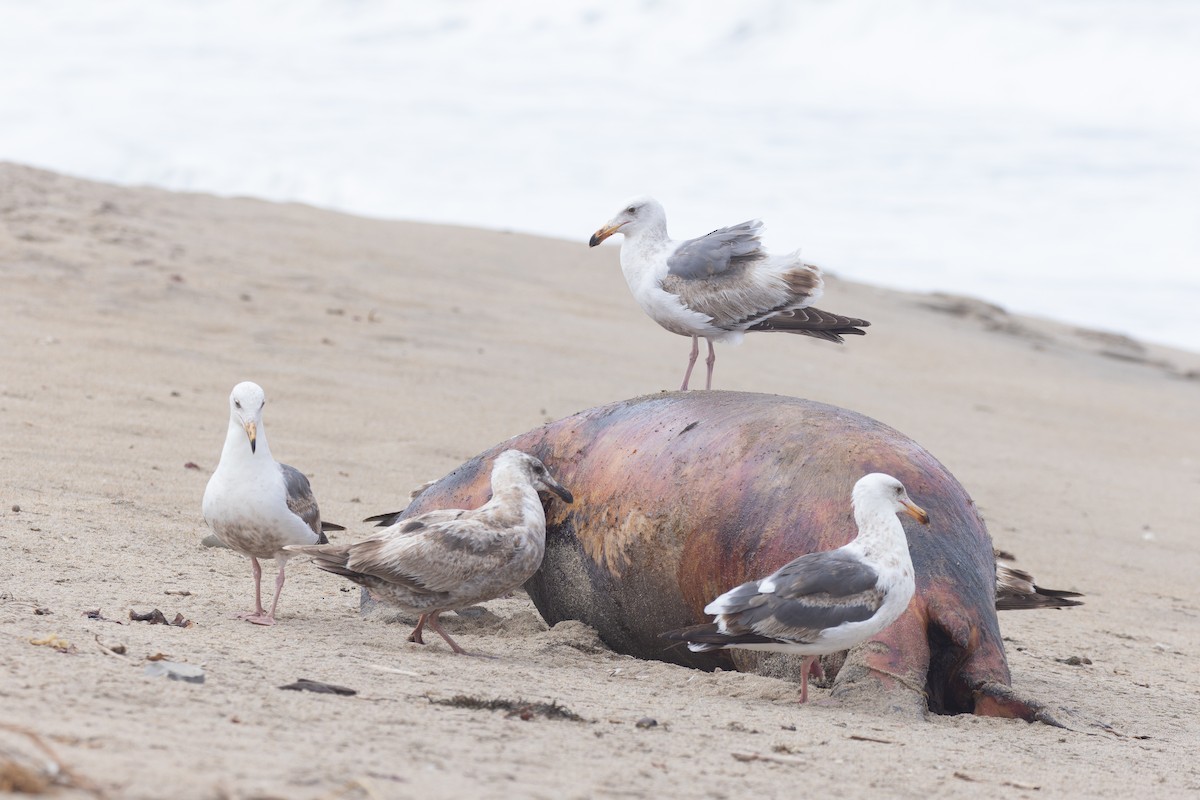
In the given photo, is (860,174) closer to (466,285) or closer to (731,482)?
(466,285)

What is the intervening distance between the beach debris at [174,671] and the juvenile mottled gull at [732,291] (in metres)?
2.69

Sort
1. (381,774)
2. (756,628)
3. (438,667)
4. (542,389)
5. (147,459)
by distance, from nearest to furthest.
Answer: (381,774) → (756,628) → (438,667) → (147,459) → (542,389)

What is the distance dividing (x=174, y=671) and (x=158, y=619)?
100 cm

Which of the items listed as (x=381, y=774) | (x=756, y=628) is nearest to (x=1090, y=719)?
(x=756, y=628)

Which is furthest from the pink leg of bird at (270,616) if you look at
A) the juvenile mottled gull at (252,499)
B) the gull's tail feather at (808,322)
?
the gull's tail feather at (808,322)

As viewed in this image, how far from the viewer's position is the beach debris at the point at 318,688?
12.1 feet

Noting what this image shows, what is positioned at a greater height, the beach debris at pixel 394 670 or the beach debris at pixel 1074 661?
the beach debris at pixel 1074 661

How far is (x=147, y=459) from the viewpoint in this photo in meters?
7.42

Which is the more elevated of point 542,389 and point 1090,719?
point 542,389

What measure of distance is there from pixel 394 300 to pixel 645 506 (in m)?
7.74

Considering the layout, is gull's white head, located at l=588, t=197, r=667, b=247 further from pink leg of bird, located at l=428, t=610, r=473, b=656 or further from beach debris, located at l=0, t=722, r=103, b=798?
beach debris, located at l=0, t=722, r=103, b=798

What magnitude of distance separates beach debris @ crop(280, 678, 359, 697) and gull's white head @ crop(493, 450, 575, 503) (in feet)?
4.91

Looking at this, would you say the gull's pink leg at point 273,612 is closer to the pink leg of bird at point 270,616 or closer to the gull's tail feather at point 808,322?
the pink leg of bird at point 270,616

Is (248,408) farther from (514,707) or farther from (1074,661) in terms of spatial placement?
(1074,661)
